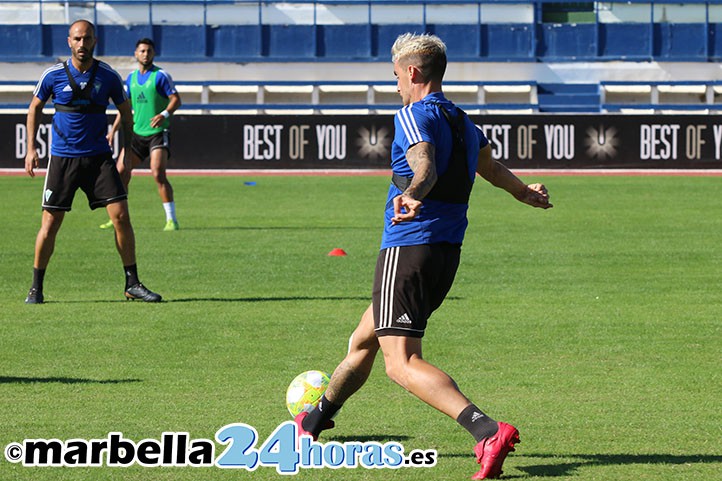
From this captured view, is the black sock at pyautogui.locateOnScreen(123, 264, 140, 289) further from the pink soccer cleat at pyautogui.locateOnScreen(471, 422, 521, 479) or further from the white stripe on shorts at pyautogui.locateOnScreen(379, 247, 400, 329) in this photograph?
the pink soccer cleat at pyautogui.locateOnScreen(471, 422, 521, 479)

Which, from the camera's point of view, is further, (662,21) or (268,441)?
(662,21)

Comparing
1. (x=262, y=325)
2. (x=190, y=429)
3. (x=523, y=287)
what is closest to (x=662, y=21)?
(x=523, y=287)

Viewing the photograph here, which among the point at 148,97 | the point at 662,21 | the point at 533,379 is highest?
the point at 662,21

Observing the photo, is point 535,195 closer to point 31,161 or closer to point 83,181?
point 83,181

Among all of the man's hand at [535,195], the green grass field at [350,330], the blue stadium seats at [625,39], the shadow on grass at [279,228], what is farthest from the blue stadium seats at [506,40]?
the man's hand at [535,195]

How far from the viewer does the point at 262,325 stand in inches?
381

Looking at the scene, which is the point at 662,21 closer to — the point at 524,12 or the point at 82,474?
the point at 524,12

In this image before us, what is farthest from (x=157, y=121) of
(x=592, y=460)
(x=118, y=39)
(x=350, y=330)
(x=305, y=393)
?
(x=118, y=39)

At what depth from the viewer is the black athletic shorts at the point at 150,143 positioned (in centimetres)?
1652

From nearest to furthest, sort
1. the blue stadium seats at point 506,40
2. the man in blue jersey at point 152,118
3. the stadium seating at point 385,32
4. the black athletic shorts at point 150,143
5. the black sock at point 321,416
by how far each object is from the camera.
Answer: the black sock at point 321,416 → the man in blue jersey at point 152,118 → the black athletic shorts at point 150,143 → the stadium seating at point 385,32 → the blue stadium seats at point 506,40

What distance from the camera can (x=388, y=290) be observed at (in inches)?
221

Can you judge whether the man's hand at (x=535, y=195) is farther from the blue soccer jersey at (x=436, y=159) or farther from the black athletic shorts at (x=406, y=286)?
the black athletic shorts at (x=406, y=286)

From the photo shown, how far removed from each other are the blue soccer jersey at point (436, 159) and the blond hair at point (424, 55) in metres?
0.11

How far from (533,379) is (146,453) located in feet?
8.88
